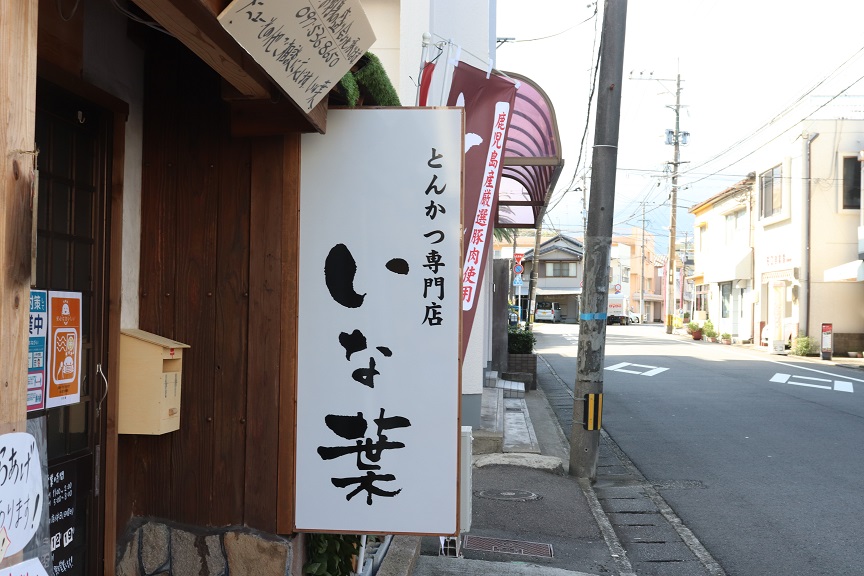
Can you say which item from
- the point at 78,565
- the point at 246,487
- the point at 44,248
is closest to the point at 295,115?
the point at 44,248

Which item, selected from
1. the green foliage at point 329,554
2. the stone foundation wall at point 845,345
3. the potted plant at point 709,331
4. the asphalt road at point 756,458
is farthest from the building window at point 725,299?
the green foliage at point 329,554

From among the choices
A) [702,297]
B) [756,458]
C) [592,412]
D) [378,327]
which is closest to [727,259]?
[702,297]

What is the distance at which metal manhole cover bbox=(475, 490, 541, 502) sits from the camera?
8.21 metres

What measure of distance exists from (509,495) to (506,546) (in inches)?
69.2

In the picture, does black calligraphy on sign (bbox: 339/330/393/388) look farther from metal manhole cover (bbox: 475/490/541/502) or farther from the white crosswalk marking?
the white crosswalk marking

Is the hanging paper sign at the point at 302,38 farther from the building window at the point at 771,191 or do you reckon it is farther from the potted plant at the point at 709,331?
the potted plant at the point at 709,331

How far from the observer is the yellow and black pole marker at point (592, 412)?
30.7 ft

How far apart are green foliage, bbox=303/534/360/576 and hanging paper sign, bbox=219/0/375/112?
229 centimetres

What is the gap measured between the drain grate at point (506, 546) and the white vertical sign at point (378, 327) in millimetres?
2681

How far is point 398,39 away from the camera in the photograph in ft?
34.6

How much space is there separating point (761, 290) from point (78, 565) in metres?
39.8

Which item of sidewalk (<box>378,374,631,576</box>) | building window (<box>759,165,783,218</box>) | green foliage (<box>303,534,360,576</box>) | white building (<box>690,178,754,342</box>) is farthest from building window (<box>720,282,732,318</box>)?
green foliage (<box>303,534,360,576</box>)

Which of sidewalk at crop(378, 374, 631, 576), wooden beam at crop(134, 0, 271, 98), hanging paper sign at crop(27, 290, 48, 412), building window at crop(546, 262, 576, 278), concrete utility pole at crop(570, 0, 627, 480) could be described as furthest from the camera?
building window at crop(546, 262, 576, 278)

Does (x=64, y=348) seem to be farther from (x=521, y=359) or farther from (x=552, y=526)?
(x=521, y=359)
